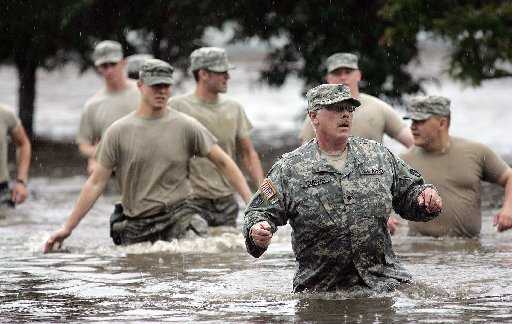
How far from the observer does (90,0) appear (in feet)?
77.3

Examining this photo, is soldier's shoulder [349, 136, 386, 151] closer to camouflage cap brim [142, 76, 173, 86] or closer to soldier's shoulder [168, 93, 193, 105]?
camouflage cap brim [142, 76, 173, 86]

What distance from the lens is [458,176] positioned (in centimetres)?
1292

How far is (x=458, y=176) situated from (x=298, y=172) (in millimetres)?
4237

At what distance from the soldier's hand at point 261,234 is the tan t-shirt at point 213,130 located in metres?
5.92

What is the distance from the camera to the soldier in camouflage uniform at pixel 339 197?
8.89 meters

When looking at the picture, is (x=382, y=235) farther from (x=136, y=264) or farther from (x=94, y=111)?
(x=94, y=111)

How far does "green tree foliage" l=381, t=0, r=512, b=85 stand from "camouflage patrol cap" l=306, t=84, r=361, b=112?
9706 mm

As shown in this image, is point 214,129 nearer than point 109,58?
Yes

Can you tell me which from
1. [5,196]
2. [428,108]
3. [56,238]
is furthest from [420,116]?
[5,196]

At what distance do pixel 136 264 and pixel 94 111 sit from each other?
14.4 feet

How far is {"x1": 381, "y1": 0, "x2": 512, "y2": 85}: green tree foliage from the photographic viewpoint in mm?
18453

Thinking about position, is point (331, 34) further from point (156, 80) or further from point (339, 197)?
point (339, 197)

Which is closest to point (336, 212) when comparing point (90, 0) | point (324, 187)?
point (324, 187)

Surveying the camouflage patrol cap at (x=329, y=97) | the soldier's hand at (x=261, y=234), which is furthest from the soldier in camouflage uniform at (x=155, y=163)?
the soldier's hand at (x=261, y=234)
